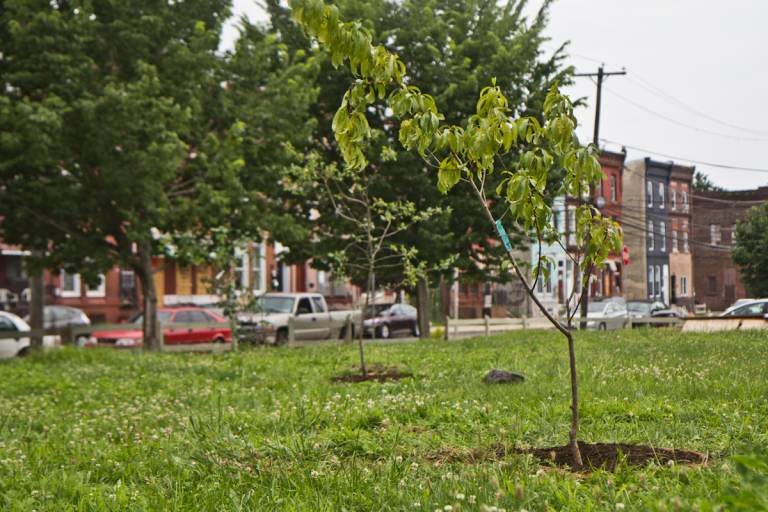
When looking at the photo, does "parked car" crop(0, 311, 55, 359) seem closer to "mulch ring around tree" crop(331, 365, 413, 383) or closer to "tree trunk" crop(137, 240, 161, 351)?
"tree trunk" crop(137, 240, 161, 351)

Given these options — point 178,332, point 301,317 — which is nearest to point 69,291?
point 178,332

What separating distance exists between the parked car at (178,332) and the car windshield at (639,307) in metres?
24.4

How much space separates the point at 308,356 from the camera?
58.9 ft

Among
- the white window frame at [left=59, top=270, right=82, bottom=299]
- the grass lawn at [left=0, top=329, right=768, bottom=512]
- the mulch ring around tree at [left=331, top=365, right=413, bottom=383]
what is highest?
the white window frame at [left=59, top=270, right=82, bottom=299]

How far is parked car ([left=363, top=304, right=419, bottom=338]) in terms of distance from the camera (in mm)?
36094

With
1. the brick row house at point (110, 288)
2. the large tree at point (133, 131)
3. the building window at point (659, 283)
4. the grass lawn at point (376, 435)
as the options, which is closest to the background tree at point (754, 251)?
the building window at point (659, 283)

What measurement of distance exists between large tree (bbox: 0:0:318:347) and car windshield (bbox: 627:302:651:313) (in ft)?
93.5

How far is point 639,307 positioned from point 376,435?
137 feet

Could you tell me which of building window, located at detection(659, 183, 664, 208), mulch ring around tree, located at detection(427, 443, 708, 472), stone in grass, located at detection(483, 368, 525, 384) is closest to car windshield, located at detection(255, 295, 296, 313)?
stone in grass, located at detection(483, 368, 525, 384)

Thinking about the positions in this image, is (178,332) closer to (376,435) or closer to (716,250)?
(376,435)

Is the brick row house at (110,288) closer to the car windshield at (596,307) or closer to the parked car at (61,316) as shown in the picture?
the parked car at (61,316)

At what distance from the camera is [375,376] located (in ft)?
42.5

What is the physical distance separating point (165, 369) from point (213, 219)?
19.7 ft

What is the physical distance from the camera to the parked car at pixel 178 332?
24938 mm
